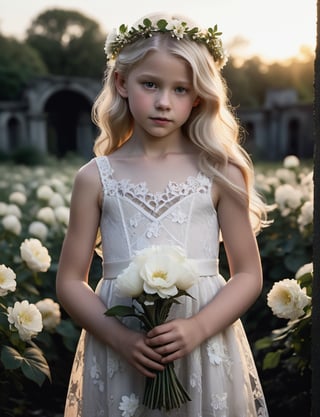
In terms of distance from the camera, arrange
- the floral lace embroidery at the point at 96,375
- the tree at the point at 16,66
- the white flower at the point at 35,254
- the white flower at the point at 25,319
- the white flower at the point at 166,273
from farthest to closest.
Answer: the tree at the point at 16,66 → the white flower at the point at 35,254 → the white flower at the point at 25,319 → the floral lace embroidery at the point at 96,375 → the white flower at the point at 166,273

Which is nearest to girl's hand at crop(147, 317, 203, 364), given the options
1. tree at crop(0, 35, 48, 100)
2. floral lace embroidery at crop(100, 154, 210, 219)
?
floral lace embroidery at crop(100, 154, 210, 219)

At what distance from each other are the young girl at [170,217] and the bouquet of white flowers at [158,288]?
0.52ft

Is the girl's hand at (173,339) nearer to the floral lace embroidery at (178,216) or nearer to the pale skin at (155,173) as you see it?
the pale skin at (155,173)

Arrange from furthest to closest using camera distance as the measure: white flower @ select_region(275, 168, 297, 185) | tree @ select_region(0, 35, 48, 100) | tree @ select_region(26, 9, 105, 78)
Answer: tree @ select_region(26, 9, 105, 78) < tree @ select_region(0, 35, 48, 100) < white flower @ select_region(275, 168, 297, 185)

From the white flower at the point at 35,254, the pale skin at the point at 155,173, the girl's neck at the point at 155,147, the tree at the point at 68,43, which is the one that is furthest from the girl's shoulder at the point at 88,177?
the tree at the point at 68,43

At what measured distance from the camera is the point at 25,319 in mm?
2299

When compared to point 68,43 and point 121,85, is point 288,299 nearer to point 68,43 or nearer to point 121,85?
point 121,85

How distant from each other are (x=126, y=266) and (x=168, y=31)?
0.64m

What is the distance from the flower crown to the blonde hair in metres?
0.02

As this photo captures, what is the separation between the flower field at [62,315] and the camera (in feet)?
7.59

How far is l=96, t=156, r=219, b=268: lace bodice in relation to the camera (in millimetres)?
1925

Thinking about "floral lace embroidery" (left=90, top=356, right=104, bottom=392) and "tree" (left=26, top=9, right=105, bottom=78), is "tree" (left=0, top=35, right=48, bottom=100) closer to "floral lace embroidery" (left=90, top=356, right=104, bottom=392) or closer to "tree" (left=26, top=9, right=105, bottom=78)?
"tree" (left=26, top=9, right=105, bottom=78)

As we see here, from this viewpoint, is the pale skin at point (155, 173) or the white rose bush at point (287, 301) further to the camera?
the white rose bush at point (287, 301)

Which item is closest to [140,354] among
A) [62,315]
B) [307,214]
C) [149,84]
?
[149,84]
